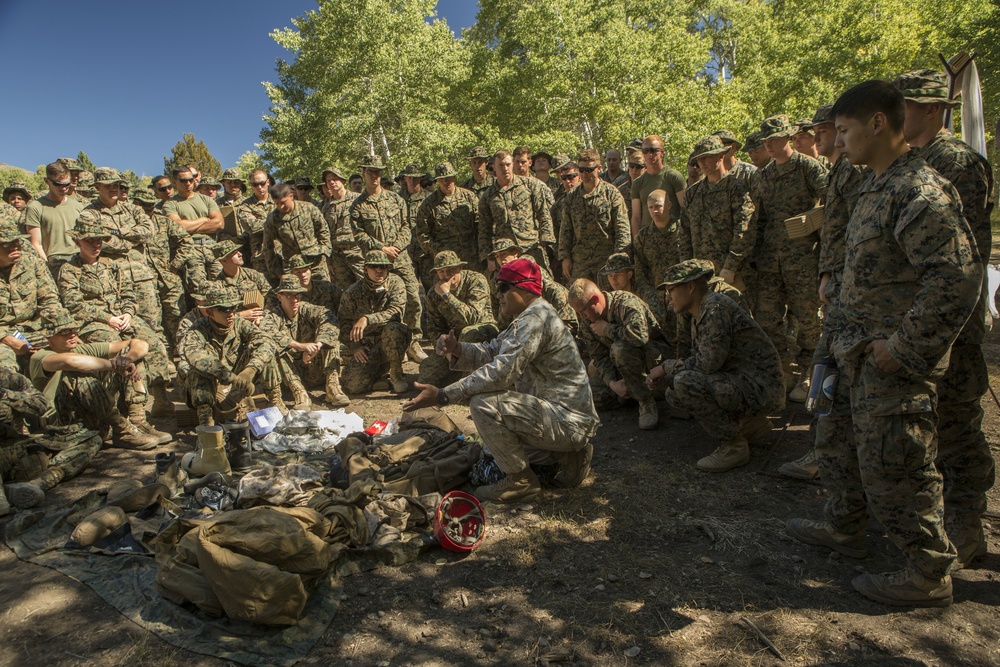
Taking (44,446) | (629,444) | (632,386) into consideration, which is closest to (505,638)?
(629,444)

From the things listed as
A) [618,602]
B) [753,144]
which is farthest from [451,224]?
[618,602]

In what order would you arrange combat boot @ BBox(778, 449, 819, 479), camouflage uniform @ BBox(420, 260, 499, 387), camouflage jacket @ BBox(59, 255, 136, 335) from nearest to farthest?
1. combat boot @ BBox(778, 449, 819, 479)
2. camouflage jacket @ BBox(59, 255, 136, 335)
3. camouflage uniform @ BBox(420, 260, 499, 387)

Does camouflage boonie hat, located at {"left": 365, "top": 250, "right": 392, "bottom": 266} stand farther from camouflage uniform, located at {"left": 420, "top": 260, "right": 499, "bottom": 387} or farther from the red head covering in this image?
the red head covering

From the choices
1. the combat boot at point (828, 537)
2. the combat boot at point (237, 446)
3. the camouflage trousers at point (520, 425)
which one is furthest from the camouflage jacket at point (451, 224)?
the combat boot at point (828, 537)

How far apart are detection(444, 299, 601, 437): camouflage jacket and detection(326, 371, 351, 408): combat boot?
309 centimetres

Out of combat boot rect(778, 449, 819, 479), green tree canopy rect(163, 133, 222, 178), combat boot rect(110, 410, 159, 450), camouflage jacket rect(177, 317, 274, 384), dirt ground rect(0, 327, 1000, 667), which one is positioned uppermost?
green tree canopy rect(163, 133, 222, 178)

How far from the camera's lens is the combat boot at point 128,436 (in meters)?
5.86

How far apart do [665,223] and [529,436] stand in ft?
12.2

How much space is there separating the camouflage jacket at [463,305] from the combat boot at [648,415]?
87.5 inches

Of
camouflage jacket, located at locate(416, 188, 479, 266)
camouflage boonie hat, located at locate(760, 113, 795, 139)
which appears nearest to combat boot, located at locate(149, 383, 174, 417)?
camouflage jacket, located at locate(416, 188, 479, 266)

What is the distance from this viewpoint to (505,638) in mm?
3008

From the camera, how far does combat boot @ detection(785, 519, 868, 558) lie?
3.42 meters

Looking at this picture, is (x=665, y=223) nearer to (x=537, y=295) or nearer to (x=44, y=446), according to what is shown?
(x=537, y=295)

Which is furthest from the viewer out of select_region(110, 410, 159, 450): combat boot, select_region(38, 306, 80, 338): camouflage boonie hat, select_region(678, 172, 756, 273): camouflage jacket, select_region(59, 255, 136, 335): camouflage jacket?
select_region(59, 255, 136, 335): camouflage jacket
